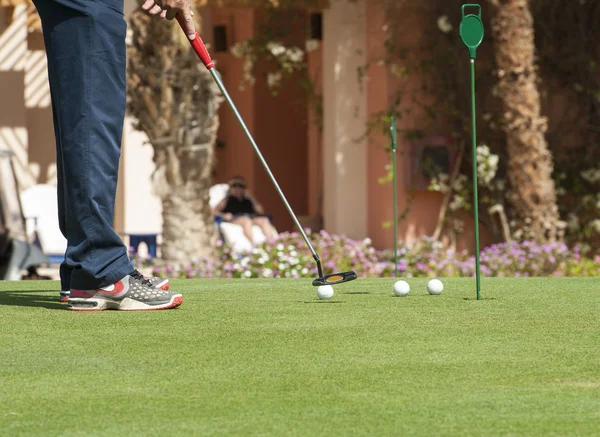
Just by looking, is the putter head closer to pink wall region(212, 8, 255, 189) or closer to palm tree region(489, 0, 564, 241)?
palm tree region(489, 0, 564, 241)

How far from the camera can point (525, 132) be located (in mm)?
11188

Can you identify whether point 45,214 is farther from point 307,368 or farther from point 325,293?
point 307,368

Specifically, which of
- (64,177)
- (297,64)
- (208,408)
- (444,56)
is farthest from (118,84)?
(297,64)

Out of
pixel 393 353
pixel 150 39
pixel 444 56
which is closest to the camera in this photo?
pixel 393 353

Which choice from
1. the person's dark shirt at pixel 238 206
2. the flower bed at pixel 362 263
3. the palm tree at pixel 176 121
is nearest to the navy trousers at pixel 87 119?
the flower bed at pixel 362 263

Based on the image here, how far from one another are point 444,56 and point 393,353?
947cm

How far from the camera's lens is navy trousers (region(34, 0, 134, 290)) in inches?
157

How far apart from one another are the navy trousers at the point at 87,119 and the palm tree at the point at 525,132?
7510mm

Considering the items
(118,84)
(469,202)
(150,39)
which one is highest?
(150,39)

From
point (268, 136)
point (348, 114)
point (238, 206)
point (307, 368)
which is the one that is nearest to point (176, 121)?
point (348, 114)

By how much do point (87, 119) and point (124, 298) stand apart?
0.61m

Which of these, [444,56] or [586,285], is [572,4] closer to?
[444,56]

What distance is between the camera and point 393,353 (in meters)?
2.89

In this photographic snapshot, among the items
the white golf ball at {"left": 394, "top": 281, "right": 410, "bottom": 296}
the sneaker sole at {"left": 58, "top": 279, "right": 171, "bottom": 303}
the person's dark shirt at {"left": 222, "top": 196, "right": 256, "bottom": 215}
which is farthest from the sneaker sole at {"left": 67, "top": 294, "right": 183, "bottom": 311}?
the person's dark shirt at {"left": 222, "top": 196, "right": 256, "bottom": 215}
